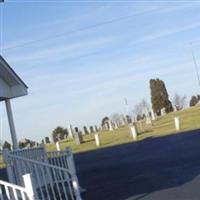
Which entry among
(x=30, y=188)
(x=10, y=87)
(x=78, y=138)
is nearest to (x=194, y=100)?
(x=78, y=138)

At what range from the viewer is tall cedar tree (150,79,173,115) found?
73312 mm

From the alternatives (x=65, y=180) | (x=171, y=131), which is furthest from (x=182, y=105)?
(x=65, y=180)

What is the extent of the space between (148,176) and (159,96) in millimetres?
56302

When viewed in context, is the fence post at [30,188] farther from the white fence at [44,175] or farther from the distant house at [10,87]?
the distant house at [10,87]

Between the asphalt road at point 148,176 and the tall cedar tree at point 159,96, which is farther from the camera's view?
the tall cedar tree at point 159,96

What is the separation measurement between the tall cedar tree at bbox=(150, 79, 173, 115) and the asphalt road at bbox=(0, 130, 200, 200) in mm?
47599

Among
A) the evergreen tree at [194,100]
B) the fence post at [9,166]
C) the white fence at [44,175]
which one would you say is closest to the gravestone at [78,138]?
the white fence at [44,175]

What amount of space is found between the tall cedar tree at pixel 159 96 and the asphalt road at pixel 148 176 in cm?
4760

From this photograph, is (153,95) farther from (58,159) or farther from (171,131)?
(58,159)

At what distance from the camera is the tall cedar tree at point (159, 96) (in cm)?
7331

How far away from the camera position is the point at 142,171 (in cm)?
1903

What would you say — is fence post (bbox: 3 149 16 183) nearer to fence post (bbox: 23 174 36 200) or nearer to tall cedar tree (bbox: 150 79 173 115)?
fence post (bbox: 23 174 36 200)

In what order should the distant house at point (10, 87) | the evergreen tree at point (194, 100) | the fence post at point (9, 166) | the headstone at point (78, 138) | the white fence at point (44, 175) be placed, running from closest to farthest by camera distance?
the white fence at point (44, 175) → the fence post at point (9, 166) → the distant house at point (10, 87) → the headstone at point (78, 138) → the evergreen tree at point (194, 100)

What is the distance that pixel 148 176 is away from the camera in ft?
56.9
